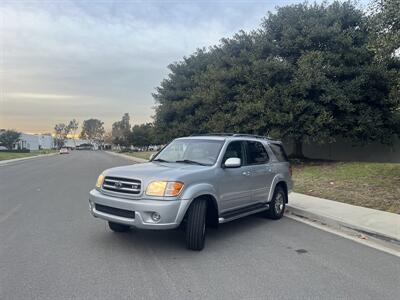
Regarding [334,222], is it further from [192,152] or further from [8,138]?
[8,138]

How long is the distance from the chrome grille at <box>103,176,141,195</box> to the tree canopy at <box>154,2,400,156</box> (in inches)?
510

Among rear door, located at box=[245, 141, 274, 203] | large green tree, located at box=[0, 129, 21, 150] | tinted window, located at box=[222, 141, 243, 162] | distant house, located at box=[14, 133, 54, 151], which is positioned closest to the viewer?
tinted window, located at box=[222, 141, 243, 162]

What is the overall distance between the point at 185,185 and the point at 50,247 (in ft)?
7.79

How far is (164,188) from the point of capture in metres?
5.85

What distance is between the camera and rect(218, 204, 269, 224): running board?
22.1ft

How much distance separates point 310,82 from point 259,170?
1106 centimetres

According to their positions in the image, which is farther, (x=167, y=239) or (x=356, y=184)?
(x=356, y=184)

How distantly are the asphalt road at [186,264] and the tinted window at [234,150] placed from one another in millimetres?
1456

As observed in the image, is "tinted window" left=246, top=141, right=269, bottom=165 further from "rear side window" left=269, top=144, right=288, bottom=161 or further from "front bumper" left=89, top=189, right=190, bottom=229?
"front bumper" left=89, top=189, right=190, bottom=229

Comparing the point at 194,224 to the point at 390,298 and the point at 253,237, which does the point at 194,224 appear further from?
the point at 390,298

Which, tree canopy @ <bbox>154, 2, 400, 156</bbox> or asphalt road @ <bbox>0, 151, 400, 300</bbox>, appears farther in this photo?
tree canopy @ <bbox>154, 2, 400, 156</bbox>

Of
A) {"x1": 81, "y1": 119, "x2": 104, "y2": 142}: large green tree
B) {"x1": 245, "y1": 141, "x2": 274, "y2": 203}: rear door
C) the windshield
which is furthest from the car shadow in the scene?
{"x1": 81, "y1": 119, "x2": 104, "y2": 142}: large green tree

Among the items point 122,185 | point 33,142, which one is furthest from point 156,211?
point 33,142

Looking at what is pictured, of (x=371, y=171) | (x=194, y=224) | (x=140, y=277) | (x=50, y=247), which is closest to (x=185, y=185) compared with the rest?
(x=194, y=224)
